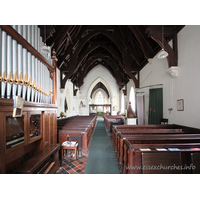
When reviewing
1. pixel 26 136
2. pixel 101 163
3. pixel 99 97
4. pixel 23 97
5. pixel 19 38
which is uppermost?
pixel 99 97

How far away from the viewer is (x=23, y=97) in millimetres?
1599

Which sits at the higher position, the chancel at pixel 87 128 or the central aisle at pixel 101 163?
the chancel at pixel 87 128

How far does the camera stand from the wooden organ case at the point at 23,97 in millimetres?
1341

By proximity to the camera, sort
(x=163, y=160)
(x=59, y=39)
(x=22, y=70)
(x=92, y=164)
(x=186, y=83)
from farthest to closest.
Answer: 1. (x=59, y=39)
2. (x=186, y=83)
3. (x=92, y=164)
4. (x=22, y=70)
5. (x=163, y=160)

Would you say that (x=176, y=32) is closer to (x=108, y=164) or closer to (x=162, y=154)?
(x=162, y=154)

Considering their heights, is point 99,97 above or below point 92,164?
above

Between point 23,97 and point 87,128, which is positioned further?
point 87,128

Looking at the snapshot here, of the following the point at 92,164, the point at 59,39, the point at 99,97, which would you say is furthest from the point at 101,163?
the point at 99,97

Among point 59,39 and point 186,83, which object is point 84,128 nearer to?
point 186,83

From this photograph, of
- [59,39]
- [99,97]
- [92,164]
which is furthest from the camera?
[99,97]

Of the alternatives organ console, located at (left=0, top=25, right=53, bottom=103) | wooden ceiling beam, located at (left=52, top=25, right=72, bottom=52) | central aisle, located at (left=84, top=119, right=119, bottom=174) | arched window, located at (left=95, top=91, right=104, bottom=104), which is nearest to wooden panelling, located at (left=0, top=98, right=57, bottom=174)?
organ console, located at (left=0, top=25, right=53, bottom=103)

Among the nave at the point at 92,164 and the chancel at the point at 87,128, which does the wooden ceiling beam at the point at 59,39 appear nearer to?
the chancel at the point at 87,128

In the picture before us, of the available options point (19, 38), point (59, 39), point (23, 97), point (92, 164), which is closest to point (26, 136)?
point (23, 97)

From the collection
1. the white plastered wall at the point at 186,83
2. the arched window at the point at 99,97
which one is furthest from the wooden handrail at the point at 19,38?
the arched window at the point at 99,97
